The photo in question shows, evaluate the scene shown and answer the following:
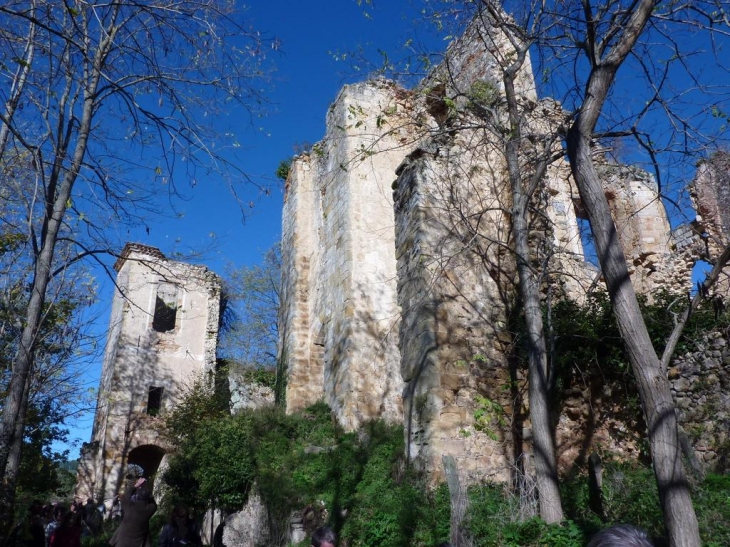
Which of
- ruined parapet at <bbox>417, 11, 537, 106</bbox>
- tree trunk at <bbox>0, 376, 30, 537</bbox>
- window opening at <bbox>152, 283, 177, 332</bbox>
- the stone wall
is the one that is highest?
window opening at <bbox>152, 283, 177, 332</bbox>

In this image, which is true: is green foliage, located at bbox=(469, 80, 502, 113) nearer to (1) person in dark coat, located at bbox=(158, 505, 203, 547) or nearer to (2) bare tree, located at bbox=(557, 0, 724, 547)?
(2) bare tree, located at bbox=(557, 0, 724, 547)

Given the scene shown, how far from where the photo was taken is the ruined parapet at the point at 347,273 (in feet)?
37.1

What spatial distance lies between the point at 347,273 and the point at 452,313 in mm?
4609

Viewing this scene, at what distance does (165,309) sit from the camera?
81.5 feet

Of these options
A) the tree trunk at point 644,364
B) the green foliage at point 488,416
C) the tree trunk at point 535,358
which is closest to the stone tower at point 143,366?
the green foliage at point 488,416

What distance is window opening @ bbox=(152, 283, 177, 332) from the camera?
24531 mm

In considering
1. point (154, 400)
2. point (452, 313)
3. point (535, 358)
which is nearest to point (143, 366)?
point (154, 400)

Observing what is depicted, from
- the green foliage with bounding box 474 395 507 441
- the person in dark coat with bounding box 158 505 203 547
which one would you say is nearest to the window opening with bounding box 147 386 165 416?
the person in dark coat with bounding box 158 505 203 547

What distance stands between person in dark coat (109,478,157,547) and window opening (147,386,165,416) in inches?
664

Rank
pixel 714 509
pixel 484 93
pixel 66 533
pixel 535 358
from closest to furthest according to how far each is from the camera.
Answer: pixel 714 509 < pixel 535 358 < pixel 66 533 < pixel 484 93

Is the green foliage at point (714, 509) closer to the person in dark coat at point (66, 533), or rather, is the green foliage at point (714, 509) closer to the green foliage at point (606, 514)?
the green foliage at point (606, 514)

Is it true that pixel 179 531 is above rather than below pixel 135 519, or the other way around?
below

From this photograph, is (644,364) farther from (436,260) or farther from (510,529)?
(436,260)

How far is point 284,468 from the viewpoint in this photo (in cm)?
980
